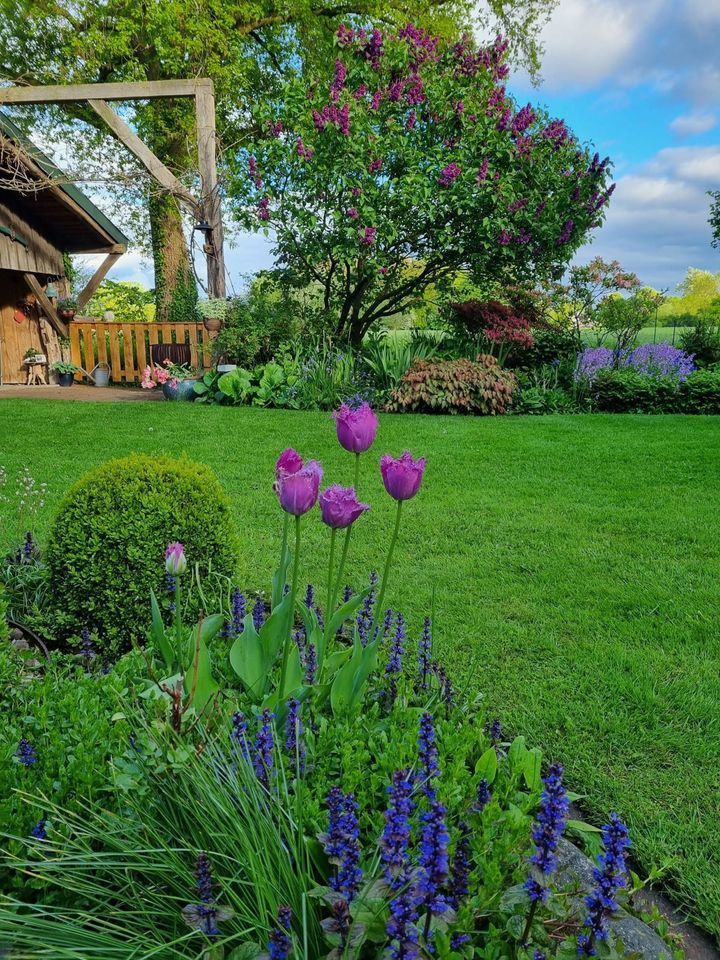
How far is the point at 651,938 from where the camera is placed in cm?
153

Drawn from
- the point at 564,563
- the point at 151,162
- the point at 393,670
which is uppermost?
the point at 151,162

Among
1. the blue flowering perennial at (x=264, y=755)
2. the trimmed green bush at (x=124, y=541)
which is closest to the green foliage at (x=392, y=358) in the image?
the trimmed green bush at (x=124, y=541)

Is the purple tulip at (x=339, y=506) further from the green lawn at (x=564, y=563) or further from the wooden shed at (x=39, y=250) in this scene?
the wooden shed at (x=39, y=250)

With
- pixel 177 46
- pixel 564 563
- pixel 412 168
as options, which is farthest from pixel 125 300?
pixel 564 563

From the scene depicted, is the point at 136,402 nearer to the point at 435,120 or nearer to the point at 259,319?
the point at 259,319

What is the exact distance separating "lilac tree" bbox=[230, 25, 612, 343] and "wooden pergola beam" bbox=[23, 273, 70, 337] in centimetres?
432

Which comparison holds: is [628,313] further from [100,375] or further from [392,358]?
[100,375]

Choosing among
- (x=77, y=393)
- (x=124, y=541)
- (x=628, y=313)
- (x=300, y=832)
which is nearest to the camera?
(x=300, y=832)

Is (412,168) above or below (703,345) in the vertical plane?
above

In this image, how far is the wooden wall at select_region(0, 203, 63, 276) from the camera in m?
12.0

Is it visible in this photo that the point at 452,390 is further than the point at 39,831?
Yes

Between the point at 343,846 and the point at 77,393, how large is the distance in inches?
452

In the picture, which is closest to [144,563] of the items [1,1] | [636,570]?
[636,570]

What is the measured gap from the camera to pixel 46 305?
42.4 ft
